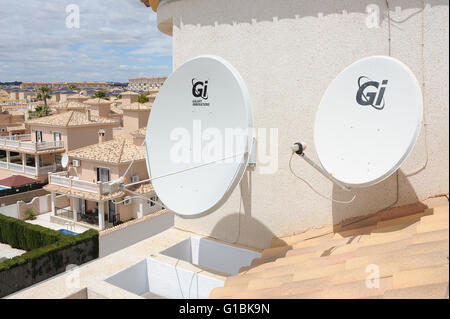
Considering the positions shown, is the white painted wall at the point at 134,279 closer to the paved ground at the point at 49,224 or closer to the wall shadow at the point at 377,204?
the wall shadow at the point at 377,204

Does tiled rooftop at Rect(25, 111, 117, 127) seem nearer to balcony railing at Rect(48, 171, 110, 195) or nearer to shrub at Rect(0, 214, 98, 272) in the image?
balcony railing at Rect(48, 171, 110, 195)

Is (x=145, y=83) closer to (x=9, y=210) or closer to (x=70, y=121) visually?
(x=70, y=121)

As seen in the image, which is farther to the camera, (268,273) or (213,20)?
(213,20)

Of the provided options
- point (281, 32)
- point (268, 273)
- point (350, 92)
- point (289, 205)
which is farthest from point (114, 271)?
point (281, 32)

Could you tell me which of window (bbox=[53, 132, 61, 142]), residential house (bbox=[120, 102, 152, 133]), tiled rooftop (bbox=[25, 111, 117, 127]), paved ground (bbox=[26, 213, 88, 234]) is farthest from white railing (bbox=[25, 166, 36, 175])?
residential house (bbox=[120, 102, 152, 133])

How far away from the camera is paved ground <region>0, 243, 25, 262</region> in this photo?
19.4 meters

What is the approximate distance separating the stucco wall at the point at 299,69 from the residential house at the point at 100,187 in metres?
15.1

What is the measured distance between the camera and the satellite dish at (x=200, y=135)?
6203mm

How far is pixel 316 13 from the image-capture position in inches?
305

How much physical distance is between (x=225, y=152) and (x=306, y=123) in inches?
94.1

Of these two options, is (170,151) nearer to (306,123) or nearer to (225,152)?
(225,152)
